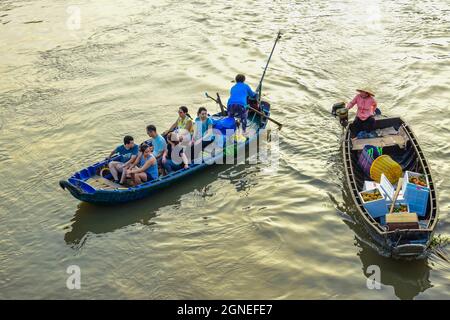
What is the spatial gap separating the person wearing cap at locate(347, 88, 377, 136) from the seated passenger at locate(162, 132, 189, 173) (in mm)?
4309

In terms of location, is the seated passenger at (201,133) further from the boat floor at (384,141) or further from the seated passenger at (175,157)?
the boat floor at (384,141)

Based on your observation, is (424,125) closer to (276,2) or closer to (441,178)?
(441,178)

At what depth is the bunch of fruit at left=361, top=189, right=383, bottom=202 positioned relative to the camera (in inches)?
376

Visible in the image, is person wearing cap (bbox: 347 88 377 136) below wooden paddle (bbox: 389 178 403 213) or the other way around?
the other way around

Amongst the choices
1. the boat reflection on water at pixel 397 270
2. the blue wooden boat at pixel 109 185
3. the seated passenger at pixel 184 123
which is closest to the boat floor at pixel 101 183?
the blue wooden boat at pixel 109 185

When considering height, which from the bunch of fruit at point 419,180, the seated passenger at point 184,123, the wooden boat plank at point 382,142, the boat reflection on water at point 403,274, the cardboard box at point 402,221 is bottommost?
the boat reflection on water at point 403,274

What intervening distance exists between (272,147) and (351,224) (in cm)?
379

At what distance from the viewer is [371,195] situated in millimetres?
9656

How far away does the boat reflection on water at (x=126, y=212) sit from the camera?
10.7 meters

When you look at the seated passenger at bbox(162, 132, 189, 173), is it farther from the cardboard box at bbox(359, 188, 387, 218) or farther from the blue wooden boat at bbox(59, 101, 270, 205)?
the cardboard box at bbox(359, 188, 387, 218)

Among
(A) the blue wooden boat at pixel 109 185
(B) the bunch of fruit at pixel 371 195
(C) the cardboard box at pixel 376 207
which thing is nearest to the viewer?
(C) the cardboard box at pixel 376 207

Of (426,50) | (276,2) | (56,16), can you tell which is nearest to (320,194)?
(426,50)

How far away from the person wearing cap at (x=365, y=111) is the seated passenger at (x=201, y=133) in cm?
359

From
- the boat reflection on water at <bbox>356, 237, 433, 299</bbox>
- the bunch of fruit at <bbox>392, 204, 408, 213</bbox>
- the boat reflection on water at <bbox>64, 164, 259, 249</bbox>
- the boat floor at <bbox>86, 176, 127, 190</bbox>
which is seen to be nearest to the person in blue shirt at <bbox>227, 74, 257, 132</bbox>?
the boat reflection on water at <bbox>64, 164, 259, 249</bbox>
